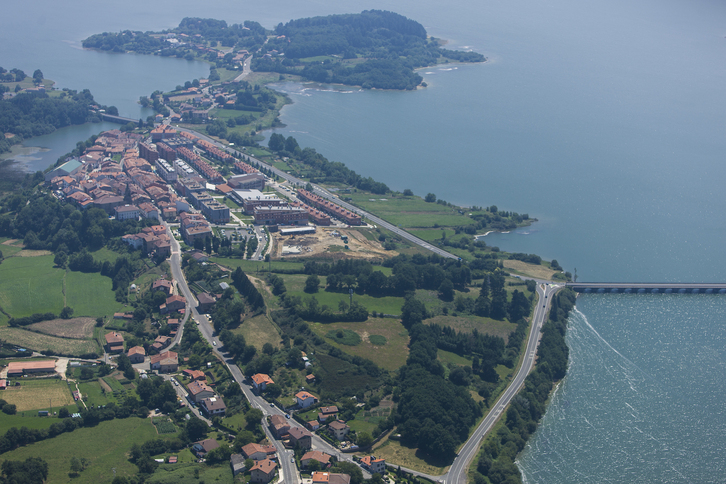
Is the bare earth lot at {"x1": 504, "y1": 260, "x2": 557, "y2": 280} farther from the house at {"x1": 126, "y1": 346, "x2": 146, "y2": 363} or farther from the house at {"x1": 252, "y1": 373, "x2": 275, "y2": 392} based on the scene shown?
the house at {"x1": 126, "y1": 346, "x2": 146, "y2": 363}

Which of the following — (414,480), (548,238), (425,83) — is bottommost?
(414,480)

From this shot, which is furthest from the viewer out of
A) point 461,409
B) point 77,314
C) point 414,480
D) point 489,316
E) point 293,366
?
point 489,316

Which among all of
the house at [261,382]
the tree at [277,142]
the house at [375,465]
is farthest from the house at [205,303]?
the tree at [277,142]

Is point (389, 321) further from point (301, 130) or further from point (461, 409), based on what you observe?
point (301, 130)

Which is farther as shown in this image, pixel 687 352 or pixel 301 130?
pixel 301 130

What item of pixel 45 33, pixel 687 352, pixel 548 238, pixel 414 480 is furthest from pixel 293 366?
pixel 45 33

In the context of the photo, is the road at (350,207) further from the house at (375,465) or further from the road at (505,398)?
the house at (375,465)

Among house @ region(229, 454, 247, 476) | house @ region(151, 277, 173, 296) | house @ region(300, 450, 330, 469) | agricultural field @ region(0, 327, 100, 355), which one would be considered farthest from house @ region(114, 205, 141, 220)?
house @ region(300, 450, 330, 469)
